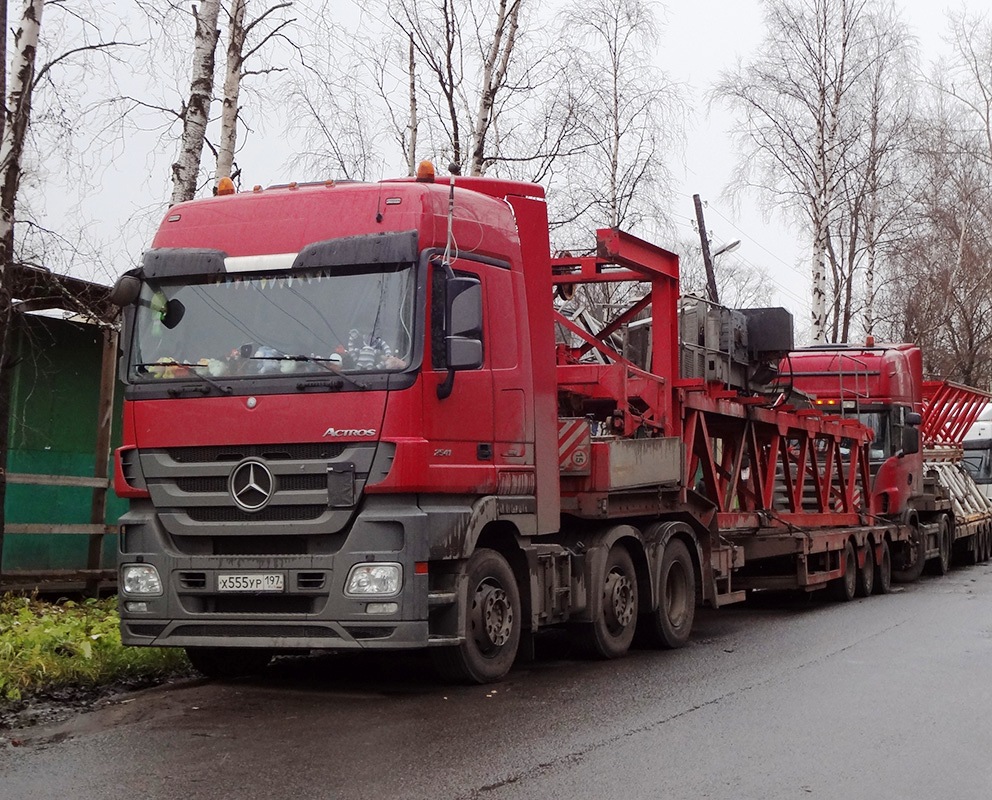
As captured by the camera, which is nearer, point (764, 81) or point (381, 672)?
point (381, 672)

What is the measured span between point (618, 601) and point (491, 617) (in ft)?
6.83

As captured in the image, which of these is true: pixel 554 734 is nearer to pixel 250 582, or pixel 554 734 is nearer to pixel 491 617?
pixel 491 617

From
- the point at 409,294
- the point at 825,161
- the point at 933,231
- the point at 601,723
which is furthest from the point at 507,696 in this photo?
the point at 933,231

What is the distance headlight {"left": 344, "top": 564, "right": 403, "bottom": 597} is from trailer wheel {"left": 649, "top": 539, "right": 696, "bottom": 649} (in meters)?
3.68

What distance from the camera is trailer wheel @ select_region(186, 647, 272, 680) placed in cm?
941

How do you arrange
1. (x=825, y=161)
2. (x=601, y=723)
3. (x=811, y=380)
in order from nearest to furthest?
(x=601, y=723)
(x=811, y=380)
(x=825, y=161)

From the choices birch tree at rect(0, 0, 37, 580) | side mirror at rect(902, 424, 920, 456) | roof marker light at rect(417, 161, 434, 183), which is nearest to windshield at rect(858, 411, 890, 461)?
side mirror at rect(902, 424, 920, 456)

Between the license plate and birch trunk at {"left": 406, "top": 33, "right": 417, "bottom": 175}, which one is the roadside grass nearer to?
the license plate

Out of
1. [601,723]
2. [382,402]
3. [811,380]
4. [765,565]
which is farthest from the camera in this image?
[811,380]

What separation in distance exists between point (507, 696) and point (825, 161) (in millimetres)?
25318

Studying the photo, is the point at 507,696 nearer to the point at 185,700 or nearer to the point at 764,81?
the point at 185,700

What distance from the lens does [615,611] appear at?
10656mm

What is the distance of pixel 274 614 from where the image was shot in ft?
27.3

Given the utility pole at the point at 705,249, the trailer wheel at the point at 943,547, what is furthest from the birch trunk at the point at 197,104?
the utility pole at the point at 705,249
